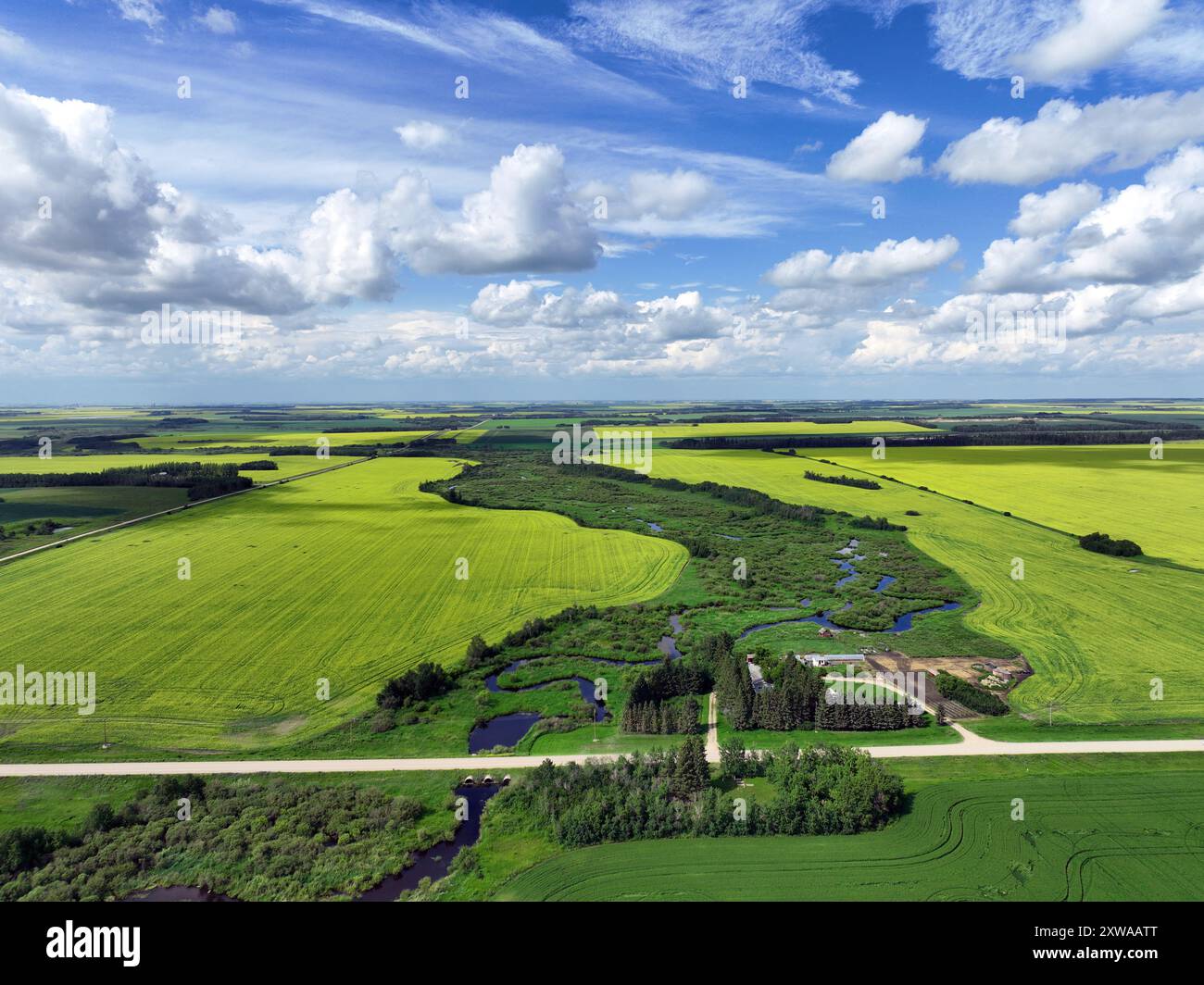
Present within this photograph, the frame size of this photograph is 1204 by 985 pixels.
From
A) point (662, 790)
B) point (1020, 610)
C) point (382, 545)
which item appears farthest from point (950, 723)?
point (382, 545)

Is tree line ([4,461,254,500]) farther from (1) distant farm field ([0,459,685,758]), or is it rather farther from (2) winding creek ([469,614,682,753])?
(2) winding creek ([469,614,682,753])

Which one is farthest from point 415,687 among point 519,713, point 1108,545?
point 1108,545

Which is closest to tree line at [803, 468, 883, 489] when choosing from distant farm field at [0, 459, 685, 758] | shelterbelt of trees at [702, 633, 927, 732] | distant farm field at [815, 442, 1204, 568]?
distant farm field at [815, 442, 1204, 568]

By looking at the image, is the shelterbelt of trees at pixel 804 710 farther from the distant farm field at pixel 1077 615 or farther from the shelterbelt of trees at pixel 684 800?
the distant farm field at pixel 1077 615

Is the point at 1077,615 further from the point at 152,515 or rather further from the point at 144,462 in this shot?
the point at 144,462
